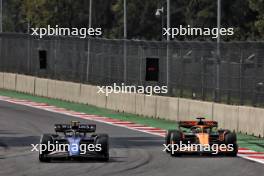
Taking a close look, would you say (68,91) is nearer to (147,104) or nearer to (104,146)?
(147,104)

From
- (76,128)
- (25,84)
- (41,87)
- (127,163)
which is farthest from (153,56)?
(127,163)

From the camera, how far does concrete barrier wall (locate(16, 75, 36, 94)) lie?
158 ft

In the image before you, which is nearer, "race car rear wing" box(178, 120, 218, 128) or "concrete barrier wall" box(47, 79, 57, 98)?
"race car rear wing" box(178, 120, 218, 128)

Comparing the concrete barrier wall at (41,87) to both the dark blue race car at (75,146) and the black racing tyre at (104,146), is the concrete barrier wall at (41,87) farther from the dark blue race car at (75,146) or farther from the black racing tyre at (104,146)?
the black racing tyre at (104,146)

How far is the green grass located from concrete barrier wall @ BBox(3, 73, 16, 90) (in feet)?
1.84

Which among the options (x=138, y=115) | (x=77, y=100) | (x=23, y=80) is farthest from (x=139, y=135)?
(x=23, y=80)

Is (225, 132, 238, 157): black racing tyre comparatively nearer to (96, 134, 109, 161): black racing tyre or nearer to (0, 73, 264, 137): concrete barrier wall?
(96, 134, 109, 161): black racing tyre

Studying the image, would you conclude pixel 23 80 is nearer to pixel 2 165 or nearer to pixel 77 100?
pixel 77 100

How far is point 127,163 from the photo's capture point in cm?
1988

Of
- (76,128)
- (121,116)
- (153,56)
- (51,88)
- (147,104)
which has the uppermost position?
(153,56)

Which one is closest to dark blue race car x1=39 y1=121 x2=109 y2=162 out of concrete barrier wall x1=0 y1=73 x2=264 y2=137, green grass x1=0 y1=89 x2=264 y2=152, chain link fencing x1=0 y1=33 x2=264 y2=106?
green grass x1=0 y1=89 x2=264 y2=152

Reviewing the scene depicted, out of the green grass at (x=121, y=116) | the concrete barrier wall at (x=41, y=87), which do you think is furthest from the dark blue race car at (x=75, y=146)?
the concrete barrier wall at (x=41, y=87)

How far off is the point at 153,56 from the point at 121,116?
2.56m

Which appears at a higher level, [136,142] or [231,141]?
[231,141]
